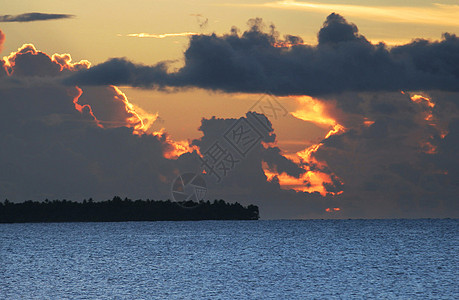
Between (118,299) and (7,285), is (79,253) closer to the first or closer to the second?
(7,285)

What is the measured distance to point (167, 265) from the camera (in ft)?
423

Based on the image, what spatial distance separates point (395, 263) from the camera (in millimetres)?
132750

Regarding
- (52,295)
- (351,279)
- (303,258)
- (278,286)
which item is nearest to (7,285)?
(52,295)

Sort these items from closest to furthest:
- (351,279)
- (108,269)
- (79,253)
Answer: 1. (351,279)
2. (108,269)
3. (79,253)

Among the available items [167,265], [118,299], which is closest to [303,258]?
[167,265]

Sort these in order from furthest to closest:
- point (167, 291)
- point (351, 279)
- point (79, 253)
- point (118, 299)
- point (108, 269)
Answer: point (79, 253)
point (108, 269)
point (351, 279)
point (167, 291)
point (118, 299)

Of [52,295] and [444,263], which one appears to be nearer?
[52,295]

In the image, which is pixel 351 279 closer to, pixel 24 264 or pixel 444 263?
pixel 444 263

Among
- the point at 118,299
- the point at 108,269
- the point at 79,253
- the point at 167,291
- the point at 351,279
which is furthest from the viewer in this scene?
the point at 79,253

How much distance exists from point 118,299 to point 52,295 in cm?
792

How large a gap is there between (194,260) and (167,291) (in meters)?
51.9

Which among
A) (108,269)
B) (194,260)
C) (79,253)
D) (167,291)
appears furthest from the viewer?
(79,253)

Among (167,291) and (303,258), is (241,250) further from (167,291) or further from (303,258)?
(167,291)

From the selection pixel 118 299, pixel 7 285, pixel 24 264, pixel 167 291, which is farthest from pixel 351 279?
pixel 24 264
